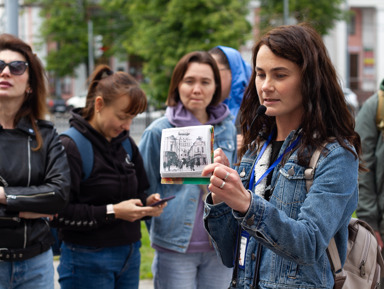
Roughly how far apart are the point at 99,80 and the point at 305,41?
1.86 meters

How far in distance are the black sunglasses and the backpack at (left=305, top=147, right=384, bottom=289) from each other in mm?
1891

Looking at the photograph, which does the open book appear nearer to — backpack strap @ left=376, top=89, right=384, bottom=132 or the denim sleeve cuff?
the denim sleeve cuff

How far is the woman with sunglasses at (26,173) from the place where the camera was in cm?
271

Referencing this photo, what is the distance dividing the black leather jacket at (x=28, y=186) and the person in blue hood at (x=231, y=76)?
1613 millimetres

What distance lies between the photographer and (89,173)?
10.4ft

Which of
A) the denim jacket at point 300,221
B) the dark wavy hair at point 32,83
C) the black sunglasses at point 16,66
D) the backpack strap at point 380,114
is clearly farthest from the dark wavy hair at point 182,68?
the denim jacket at point 300,221

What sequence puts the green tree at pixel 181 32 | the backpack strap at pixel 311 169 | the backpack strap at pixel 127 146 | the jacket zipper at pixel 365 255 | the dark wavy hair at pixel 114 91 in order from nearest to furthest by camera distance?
the backpack strap at pixel 311 169 < the jacket zipper at pixel 365 255 < the dark wavy hair at pixel 114 91 < the backpack strap at pixel 127 146 < the green tree at pixel 181 32

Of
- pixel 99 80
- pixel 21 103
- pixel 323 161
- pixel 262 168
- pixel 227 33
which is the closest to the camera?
pixel 323 161

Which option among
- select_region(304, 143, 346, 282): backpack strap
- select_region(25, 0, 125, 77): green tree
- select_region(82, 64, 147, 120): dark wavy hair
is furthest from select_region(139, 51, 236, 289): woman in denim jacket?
select_region(25, 0, 125, 77): green tree

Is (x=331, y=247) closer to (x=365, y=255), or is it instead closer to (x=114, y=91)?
(x=365, y=255)

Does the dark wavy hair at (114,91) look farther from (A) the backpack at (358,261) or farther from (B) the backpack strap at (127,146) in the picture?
(A) the backpack at (358,261)

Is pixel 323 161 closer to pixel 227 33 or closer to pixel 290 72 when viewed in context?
pixel 290 72

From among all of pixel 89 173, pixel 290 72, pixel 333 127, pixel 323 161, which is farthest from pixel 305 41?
pixel 89 173

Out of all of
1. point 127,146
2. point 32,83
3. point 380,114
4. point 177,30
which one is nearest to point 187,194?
point 127,146
